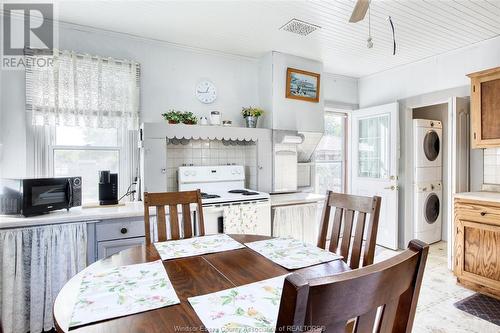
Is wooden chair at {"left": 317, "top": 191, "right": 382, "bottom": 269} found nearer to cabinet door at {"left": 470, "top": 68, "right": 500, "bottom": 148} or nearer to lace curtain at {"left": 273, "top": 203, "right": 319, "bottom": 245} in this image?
lace curtain at {"left": 273, "top": 203, "right": 319, "bottom": 245}

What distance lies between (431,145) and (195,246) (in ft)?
13.3

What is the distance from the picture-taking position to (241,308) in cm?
89

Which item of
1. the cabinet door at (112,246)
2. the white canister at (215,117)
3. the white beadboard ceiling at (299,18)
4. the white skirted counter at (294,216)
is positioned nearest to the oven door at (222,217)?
the white skirted counter at (294,216)

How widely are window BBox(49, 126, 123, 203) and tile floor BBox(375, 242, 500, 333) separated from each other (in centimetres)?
309

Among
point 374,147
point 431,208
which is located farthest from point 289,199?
point 431,208

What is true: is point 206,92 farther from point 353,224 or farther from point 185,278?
point 185,278

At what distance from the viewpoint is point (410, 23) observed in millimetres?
2662

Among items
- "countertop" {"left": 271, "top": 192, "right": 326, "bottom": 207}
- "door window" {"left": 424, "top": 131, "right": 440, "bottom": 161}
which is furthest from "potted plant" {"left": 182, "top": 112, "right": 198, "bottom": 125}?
"door window" {"left": 424, "top": 131, "right": 440, "bottom": 161}

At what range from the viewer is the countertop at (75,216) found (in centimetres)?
197

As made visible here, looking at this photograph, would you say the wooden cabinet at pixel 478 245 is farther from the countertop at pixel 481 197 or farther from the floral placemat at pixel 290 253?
the floral placemat at pixel 290 253

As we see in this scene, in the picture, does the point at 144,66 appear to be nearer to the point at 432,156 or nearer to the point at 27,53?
the point at 27,53

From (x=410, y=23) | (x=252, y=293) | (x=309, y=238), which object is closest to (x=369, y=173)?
(x=309, y=238)

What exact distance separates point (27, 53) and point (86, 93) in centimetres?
53

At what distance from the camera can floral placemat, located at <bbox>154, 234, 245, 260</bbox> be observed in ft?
4.67
